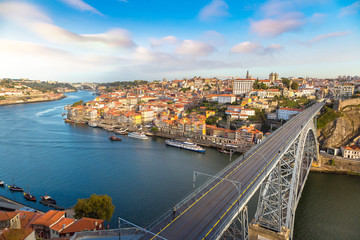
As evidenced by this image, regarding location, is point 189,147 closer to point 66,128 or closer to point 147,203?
point 147,203

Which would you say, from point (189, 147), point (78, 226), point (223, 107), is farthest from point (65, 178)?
point (223, 107)

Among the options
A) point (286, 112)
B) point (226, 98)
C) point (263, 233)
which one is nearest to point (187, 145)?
point (286, 112)

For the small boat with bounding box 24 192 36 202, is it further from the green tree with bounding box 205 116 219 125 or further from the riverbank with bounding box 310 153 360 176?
the green tree with bounding box 205 116 219 125

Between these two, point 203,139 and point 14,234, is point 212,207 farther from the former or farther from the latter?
point 203,139

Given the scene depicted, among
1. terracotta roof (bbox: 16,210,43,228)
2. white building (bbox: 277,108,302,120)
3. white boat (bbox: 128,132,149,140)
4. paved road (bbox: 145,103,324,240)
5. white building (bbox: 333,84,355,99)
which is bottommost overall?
white boat (bbox: 128,132,149,140)

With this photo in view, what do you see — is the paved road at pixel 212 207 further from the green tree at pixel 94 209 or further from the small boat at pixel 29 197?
the small boat at pixel 29 197

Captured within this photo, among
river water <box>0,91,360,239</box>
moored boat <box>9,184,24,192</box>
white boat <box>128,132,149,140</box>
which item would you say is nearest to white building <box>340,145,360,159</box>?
river water <box>0,91,360,239</box>
